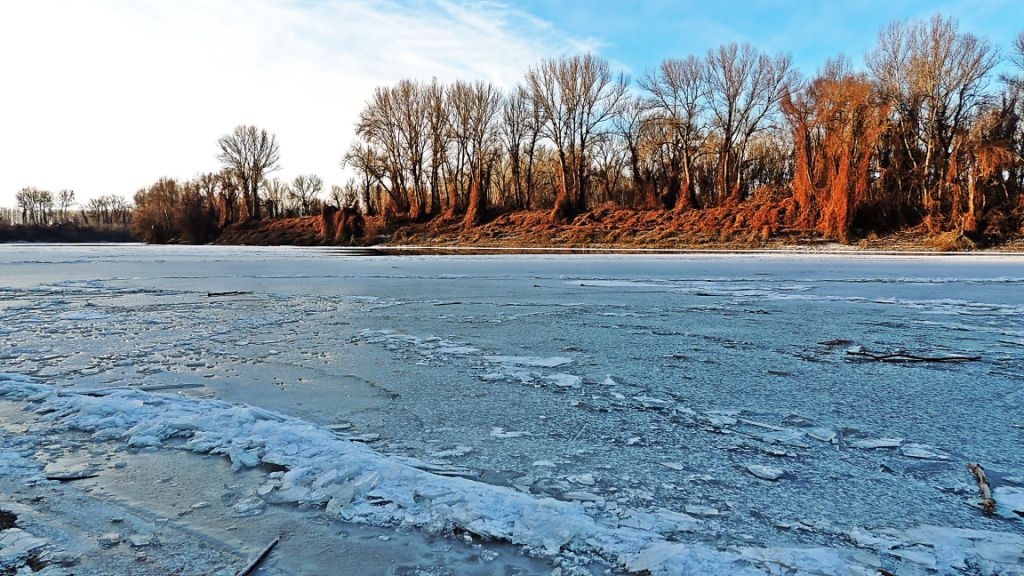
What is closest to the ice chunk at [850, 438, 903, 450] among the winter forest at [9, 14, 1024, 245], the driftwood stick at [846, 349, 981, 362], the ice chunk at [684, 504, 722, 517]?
the ice chunk at [684, 504, 722, 517]

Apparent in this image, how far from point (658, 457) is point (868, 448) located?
1009mm

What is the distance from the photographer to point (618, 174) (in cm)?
5441

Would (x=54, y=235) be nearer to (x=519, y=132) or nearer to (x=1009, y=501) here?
(x=519, y=132)

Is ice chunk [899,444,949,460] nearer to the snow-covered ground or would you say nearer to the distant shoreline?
the snow-covered ground

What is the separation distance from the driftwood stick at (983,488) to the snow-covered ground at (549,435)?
0.04 m

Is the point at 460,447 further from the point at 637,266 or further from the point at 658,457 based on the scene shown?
the point at 637,266

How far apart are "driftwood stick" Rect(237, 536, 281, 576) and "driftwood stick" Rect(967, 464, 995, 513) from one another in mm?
2531

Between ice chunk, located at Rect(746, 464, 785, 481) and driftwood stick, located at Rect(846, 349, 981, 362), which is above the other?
driftwood stick, located at Rect(846, 349, 981, 362)

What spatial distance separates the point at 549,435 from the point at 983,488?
1.80 meters

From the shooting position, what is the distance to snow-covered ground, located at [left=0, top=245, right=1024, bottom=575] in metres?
1.94

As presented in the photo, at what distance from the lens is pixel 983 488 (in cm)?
225

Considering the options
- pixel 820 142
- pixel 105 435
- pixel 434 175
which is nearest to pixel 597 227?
pixel 820 142

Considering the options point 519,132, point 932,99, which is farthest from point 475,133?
point 932,99

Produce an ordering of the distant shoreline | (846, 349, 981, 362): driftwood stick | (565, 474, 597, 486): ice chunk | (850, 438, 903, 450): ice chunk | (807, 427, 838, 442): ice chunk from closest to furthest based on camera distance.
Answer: (565, 474, 597, 486): ice chunk < (850, 438, 903, 450): ice chunk < (807, 427, 838, 442): ice chunk < (846, 349, 981, 362): driftwood stick < the distant shoreline
